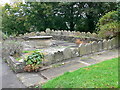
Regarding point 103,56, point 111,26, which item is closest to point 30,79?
point 103,56

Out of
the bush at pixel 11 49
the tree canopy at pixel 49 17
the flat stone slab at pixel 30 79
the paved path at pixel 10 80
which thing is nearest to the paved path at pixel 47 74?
the flat stone slab at pixel 30 79

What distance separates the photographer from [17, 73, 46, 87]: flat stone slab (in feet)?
12.0

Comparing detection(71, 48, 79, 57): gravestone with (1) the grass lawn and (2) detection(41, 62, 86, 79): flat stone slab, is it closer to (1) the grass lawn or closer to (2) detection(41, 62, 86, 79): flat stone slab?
(2) detection(41, 62, 86, 79): flat stone slab

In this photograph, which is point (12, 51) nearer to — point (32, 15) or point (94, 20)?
point (32, 15)

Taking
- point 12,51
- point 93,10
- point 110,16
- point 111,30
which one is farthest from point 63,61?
point 93,10

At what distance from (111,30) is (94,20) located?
32.2 feet

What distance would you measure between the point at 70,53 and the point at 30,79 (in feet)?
7.62

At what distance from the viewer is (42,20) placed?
17547 millimetres

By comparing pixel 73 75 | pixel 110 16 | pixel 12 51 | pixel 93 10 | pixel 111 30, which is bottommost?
pixel 73 75

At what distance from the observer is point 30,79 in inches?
154

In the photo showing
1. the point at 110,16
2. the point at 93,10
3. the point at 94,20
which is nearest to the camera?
the point at 110,16

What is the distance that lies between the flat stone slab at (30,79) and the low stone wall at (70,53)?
0.41 metres

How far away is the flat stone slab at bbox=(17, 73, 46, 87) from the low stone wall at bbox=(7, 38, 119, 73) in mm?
414

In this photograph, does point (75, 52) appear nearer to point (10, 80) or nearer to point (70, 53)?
point (70, 53)
